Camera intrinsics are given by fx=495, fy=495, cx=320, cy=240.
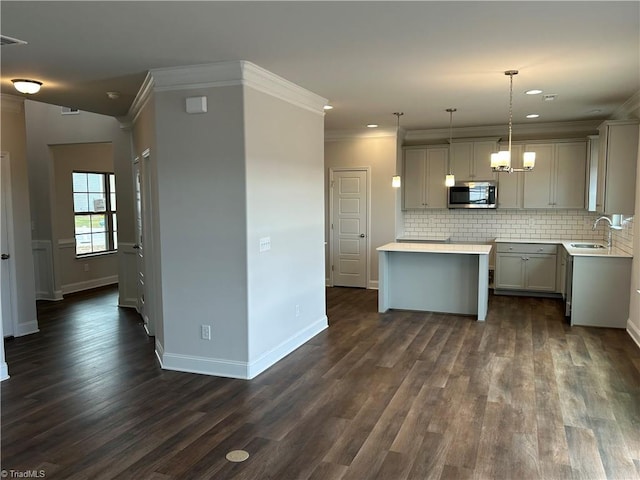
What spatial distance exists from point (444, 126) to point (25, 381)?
6711mm

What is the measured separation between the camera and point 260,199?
14.5 ft

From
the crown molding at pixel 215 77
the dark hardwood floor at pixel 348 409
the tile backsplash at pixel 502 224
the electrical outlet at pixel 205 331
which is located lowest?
the dark hardwood floor at pixel 348 409

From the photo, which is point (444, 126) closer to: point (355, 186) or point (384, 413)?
point (355, 186)

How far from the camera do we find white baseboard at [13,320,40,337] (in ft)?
18.8

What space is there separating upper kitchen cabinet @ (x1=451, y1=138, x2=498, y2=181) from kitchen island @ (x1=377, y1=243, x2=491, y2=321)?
1874mm

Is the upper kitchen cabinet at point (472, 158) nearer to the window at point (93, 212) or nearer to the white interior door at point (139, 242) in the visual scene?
the white interior door at point (139, 242)

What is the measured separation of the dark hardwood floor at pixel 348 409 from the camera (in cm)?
293

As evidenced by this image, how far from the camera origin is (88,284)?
28.6 ft

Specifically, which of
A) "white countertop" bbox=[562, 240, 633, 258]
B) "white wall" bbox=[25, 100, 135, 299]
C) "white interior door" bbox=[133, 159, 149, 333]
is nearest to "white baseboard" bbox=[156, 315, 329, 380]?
"white interior door" bbox=[133, 159, 149, 333]

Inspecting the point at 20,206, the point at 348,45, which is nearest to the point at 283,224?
the point at 348,45

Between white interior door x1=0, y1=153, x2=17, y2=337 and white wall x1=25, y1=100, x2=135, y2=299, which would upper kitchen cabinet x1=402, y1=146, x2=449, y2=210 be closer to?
white wall x1=25, y1=100, x2=135, y2=299

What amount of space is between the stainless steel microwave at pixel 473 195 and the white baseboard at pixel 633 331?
289cm

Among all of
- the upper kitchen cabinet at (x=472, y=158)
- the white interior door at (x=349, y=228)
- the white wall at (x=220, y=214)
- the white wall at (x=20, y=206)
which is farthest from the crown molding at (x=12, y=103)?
the upper kitchen cabinet at (x=472, y=158)

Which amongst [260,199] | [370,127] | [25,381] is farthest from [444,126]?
[25,381]
